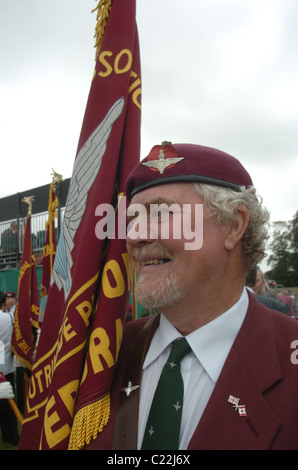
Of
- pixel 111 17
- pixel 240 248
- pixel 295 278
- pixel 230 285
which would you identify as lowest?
pixel 295 278

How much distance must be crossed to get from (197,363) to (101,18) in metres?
1.65

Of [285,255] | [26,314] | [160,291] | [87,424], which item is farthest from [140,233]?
[285,255]

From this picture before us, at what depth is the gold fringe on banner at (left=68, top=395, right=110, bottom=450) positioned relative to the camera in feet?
4.57

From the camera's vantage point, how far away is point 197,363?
4.56 ft

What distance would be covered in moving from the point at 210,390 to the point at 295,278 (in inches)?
2220

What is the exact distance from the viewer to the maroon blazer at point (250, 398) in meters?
1.14

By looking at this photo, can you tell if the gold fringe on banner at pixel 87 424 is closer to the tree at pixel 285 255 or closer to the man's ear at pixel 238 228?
the man's ear at pixel 238 228

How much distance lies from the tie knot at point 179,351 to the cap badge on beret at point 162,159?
64 centimetres

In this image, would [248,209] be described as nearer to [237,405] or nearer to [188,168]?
[188,168]

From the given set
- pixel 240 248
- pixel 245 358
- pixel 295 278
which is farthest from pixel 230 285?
pixel 295 278

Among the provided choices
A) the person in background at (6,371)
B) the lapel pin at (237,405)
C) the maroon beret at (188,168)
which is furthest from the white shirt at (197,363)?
the person in background at (6,371)

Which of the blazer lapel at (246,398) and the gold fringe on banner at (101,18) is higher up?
the gold fringe on banner at (101,18)

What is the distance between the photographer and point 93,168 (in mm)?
1793
